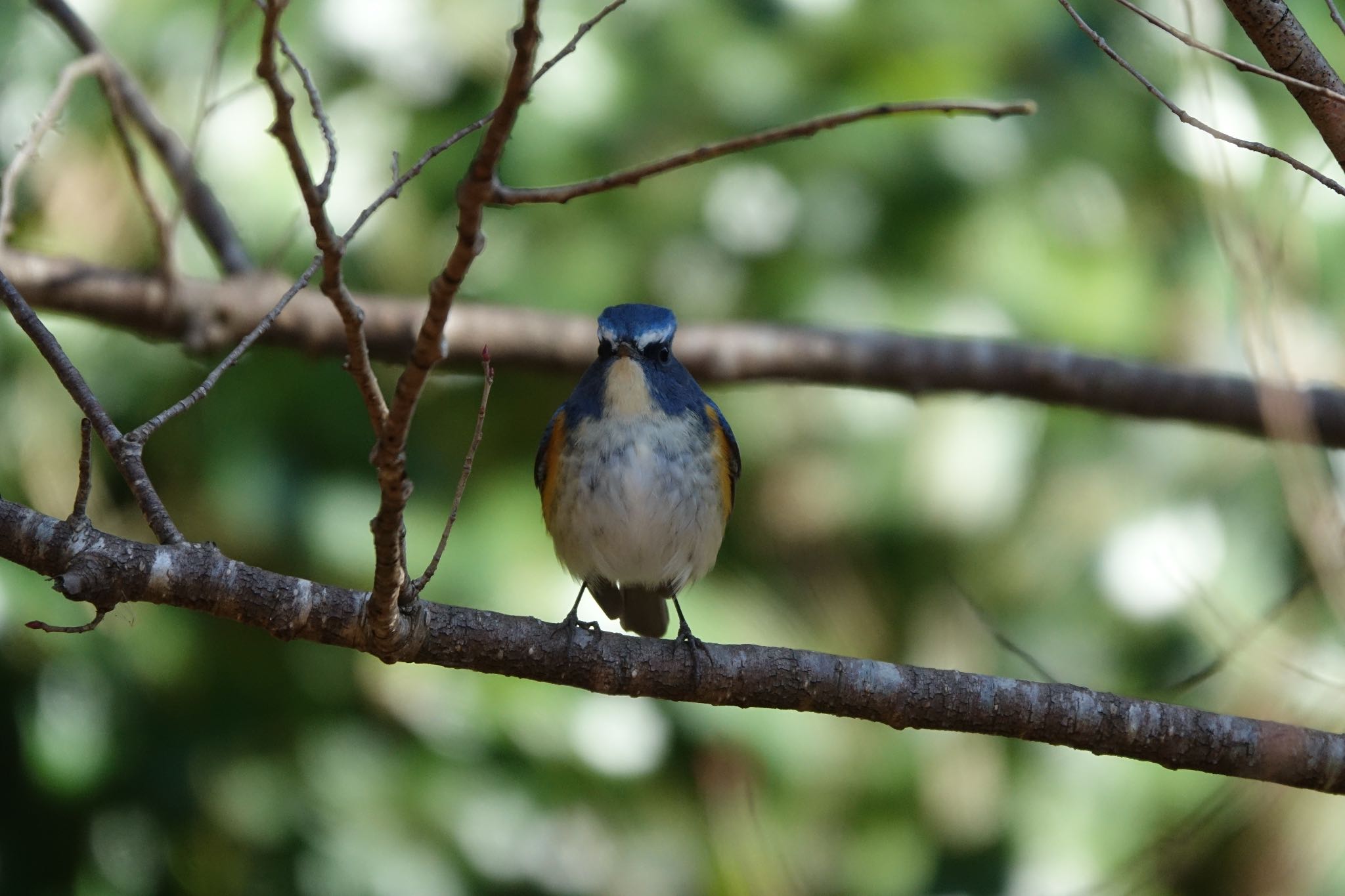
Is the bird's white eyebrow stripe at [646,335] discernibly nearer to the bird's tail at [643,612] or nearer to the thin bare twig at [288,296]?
the bird's tail at [643,612]

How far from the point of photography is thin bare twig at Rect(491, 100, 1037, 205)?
165cm

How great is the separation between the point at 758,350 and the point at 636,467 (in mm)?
716

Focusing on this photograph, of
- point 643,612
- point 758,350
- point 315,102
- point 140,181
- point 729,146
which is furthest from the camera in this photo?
point 643,612

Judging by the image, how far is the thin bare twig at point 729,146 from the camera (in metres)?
1.65

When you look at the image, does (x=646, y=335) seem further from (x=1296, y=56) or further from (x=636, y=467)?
(x=1296, y=56)

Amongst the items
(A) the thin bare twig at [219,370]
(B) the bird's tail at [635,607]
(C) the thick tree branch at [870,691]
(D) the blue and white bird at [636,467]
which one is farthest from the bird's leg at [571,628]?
(B) the bird's tail at [635,607]

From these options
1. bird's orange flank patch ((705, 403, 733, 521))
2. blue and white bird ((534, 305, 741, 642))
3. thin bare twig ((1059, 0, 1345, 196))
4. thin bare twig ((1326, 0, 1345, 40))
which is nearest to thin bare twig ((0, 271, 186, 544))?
blue and white bird ((534, 305, 741, 642))

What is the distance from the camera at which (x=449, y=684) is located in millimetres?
4996

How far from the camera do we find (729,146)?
1.65m

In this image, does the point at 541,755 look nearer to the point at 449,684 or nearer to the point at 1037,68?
the point at 449,684

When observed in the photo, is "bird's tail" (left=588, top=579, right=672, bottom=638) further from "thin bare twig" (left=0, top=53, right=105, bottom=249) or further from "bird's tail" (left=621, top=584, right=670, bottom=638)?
"thin bare twig" (left=0, top=53, right=105, bottom=249)

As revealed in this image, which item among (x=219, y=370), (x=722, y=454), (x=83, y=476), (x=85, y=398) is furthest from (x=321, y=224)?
(x=722, y=454)

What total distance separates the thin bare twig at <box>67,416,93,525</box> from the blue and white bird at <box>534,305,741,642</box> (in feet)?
5.89

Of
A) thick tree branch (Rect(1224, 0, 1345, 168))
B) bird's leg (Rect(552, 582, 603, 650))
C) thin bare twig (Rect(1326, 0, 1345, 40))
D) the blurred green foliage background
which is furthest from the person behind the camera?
the blurred green foliage background
